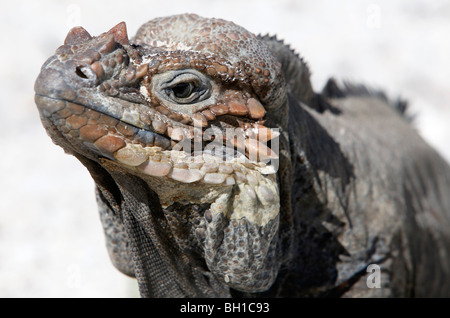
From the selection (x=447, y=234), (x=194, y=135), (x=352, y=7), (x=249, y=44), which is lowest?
(x=447, y=234)

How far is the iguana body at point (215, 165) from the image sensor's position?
2.41m

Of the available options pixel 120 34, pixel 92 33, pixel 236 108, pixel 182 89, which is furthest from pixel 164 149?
pixel 92 33

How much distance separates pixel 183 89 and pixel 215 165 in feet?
1.23

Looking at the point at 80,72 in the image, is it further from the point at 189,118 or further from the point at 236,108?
the point at 236,108

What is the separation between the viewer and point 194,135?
253 centimetres

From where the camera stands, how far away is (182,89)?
2521mm

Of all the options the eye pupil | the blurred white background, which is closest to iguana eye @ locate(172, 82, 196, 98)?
the eye pupil

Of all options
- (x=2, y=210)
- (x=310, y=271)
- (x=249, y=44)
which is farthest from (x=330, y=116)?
(x=2, y=210)

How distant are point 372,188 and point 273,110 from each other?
1.37 meters

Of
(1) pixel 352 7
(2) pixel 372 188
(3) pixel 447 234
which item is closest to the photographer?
(2) pixel 372 188

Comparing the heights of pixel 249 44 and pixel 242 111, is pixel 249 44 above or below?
above

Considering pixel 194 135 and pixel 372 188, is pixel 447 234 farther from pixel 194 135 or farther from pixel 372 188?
pixel 194 135

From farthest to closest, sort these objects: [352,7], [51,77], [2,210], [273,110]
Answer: [352,7], [2,210], [273,110], [51,77]

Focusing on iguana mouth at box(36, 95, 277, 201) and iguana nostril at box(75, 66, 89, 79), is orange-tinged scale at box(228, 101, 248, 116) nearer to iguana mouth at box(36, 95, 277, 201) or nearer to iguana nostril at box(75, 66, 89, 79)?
iguana mouth at box(36, 95, 277, 201)
